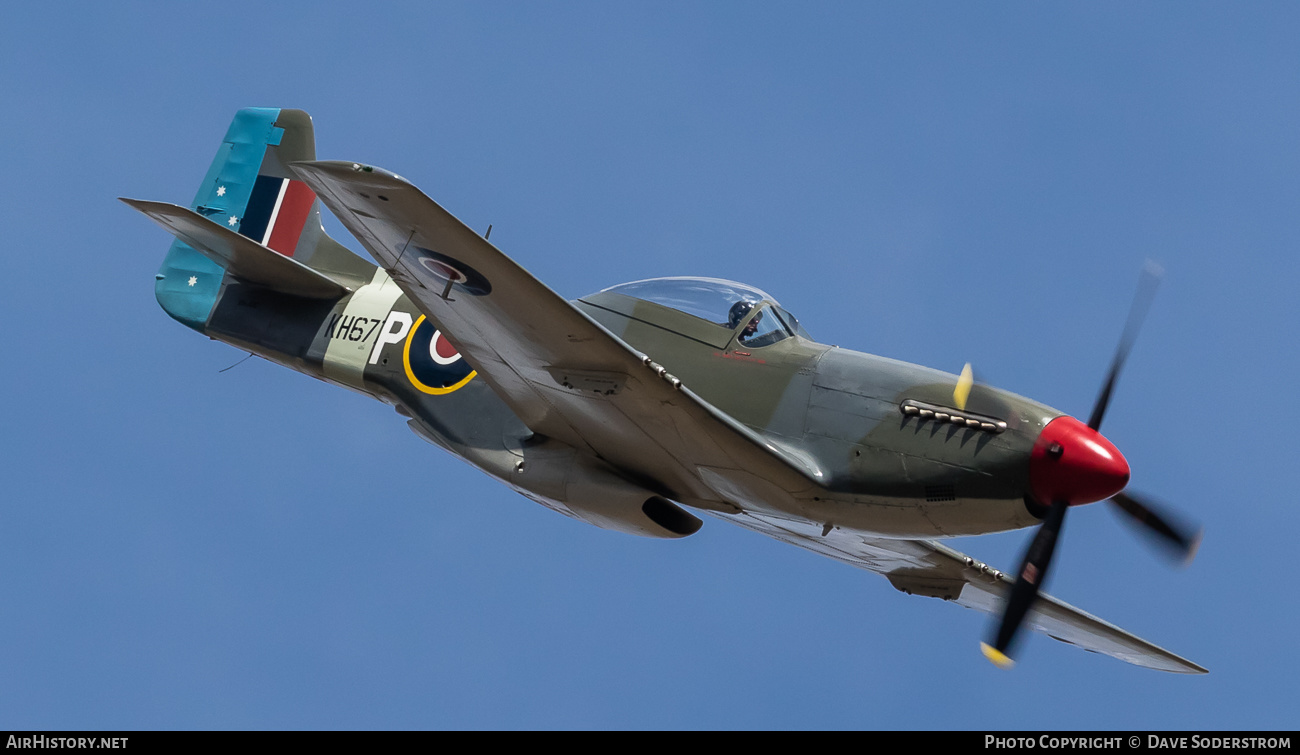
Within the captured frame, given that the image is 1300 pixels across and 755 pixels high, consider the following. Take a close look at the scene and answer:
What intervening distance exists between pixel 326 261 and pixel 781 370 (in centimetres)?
657

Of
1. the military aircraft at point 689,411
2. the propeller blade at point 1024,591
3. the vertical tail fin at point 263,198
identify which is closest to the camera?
the military aircraft at point 689,411

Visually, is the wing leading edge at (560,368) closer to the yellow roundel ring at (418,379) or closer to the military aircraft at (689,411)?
the military aircraft at (689,411)

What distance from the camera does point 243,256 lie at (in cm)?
1385

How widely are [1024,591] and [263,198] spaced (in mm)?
10423

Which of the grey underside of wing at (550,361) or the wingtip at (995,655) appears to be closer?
the grey underside of wing at (550,361)

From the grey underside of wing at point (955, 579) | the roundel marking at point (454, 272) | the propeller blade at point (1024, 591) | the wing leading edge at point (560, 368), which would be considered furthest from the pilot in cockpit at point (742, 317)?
the propeller blade at point (1024, 591)

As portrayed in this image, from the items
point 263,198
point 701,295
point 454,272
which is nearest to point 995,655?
point 701,295

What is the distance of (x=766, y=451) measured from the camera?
36.1 feet

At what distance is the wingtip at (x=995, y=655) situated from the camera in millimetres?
11000

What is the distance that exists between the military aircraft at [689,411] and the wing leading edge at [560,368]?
0.07ft

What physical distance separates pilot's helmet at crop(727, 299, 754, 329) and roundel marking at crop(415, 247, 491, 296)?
7.93 ft

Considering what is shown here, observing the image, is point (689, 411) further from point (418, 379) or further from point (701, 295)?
point (418, 379)
